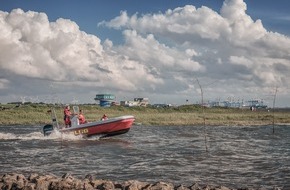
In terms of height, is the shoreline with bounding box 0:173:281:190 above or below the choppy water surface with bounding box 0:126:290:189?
above

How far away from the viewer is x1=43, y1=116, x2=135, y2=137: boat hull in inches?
1246

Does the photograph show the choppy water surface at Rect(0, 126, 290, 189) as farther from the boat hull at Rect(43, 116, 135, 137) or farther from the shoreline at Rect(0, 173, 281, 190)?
the shoreline at Rect(0, 173, 281, 190)

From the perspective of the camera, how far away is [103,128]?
3194cm

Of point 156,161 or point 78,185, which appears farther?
point 156,161

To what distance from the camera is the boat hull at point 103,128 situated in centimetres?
3166

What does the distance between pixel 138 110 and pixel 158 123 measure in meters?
23.9

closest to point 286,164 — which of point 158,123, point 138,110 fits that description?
point 158,123

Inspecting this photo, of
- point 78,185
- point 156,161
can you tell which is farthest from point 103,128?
point 78,185

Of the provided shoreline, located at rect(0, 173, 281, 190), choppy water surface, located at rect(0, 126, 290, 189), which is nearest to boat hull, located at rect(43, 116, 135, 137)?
choppy water surface, located at rect(0, 126, 290, 189)

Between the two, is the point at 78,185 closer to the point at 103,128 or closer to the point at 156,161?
the point at 156,161

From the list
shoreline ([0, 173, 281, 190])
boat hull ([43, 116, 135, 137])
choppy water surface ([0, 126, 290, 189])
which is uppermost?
boat hull ([43, 116, 135, 137])

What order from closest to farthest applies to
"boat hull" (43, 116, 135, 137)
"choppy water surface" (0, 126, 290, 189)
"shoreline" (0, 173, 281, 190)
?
1. "shoreline" (0, 173, 281, 190)
2. "choppy water surface" (0, 126, 290, 189)
3. "boat hull" (43, 116, 135, 137)

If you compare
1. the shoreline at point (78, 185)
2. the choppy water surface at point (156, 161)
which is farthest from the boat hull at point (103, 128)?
the shoreline at point (78, 185)

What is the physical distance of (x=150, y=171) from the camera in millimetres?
17438
